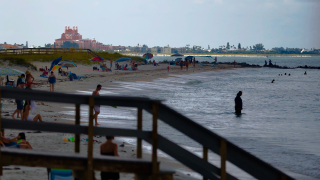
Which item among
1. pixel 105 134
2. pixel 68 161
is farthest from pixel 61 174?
pixel 105 134

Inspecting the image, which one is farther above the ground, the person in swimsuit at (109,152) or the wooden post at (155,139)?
the wooden post at (155,139)

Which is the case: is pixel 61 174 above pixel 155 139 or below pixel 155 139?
below

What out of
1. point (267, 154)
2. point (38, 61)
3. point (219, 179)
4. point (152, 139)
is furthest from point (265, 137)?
point (38, 61)

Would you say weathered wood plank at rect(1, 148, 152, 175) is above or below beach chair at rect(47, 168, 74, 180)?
above

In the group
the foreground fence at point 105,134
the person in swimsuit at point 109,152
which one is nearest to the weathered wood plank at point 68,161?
the foreground fence at point 105,134

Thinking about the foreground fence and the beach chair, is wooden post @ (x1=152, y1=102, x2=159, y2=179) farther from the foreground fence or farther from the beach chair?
the beach chair

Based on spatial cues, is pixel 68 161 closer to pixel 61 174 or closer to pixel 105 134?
pixel 105 134

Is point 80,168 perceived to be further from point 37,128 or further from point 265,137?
point 265,137

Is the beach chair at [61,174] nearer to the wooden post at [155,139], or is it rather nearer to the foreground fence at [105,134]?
the foreground fence at [105,134]

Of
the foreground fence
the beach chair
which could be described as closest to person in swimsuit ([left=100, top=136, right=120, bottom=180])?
the beach chair

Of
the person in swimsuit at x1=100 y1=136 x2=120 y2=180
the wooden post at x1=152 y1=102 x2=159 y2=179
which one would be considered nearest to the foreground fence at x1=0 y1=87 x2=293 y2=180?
the wooden post at x1=152 y1=102 x2=159 y2=179

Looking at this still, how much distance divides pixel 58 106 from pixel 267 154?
9.92 meters

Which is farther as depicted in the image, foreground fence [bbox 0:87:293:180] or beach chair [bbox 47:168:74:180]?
beach chair [bbox 47:168:74:180]

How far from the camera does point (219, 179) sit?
4105mm
